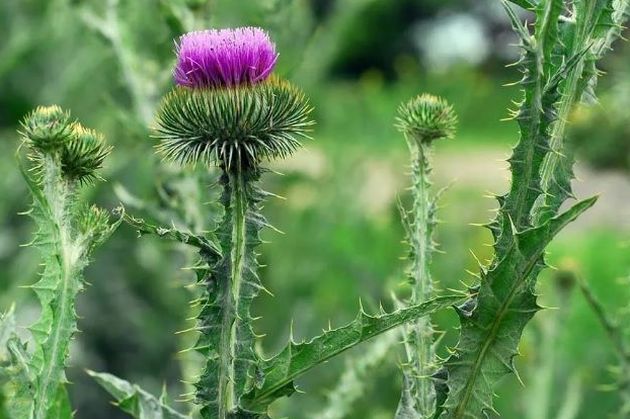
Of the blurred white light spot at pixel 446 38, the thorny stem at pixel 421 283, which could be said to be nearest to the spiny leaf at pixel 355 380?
the thorny stem at pixel 421 283

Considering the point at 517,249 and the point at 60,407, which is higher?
the point at 517,249

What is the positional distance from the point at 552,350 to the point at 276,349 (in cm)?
265

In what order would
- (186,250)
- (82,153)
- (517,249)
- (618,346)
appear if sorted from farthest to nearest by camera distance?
(186,250)
(618,346)
(82,153)
(517,249)

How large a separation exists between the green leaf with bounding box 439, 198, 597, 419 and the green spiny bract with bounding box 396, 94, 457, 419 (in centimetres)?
14

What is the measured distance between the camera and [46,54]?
8.07 metres

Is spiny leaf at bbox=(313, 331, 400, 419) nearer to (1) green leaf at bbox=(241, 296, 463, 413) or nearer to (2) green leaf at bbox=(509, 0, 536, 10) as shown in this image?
(1) green leaf at bbox=(241, 296, 463, 413)

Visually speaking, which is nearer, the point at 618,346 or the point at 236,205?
the point at 236,205

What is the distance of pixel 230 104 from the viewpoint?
1.73 metres

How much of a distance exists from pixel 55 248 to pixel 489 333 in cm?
67

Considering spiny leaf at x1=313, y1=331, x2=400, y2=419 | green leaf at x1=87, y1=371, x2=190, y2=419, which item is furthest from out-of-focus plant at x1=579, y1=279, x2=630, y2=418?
green leaf at x1=87, y1=371, x2=190, y2=419

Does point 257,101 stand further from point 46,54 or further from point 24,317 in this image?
point 46,54

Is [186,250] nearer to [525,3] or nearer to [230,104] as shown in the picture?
[230,104]

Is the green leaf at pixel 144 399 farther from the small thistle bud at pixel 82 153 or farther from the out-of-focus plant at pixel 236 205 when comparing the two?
the small thistle bud at pixel 82 153

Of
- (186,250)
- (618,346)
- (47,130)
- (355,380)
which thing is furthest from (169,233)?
(186,250)
